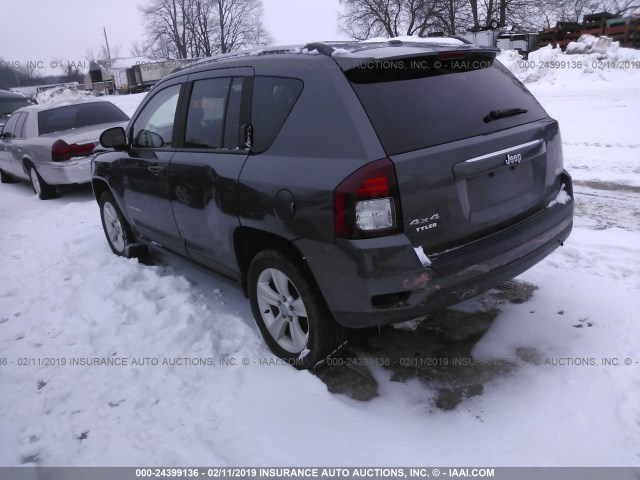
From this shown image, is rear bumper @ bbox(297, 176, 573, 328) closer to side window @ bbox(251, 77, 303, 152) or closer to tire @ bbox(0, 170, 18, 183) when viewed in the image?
side window @ bbox(251, 77, 303, 152)

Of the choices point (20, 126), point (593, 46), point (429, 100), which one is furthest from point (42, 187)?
point (593, 46)

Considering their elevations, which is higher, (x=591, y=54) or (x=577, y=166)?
(x=591, y=54)

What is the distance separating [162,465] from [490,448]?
63.4 inches

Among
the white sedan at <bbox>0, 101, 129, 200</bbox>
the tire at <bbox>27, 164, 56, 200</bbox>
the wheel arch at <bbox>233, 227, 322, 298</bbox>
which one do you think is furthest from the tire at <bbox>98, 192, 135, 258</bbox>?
the tire at <bbox>27, 164, 56, 200</bbox>

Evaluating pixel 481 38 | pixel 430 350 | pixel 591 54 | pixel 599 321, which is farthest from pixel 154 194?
pixel 481 38

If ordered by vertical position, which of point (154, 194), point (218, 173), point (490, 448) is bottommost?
point (490, 448)

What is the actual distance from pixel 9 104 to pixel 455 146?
16.5 m

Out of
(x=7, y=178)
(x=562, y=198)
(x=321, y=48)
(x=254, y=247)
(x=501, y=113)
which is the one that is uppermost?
(x=321, y=48)

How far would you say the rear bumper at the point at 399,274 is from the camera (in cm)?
248

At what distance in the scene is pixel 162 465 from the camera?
247 cm

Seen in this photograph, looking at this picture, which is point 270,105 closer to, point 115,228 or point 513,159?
point 513,159

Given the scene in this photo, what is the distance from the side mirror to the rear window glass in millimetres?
2750

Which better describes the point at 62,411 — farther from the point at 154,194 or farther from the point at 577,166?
the point at 577,166

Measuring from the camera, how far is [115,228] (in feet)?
17.8
